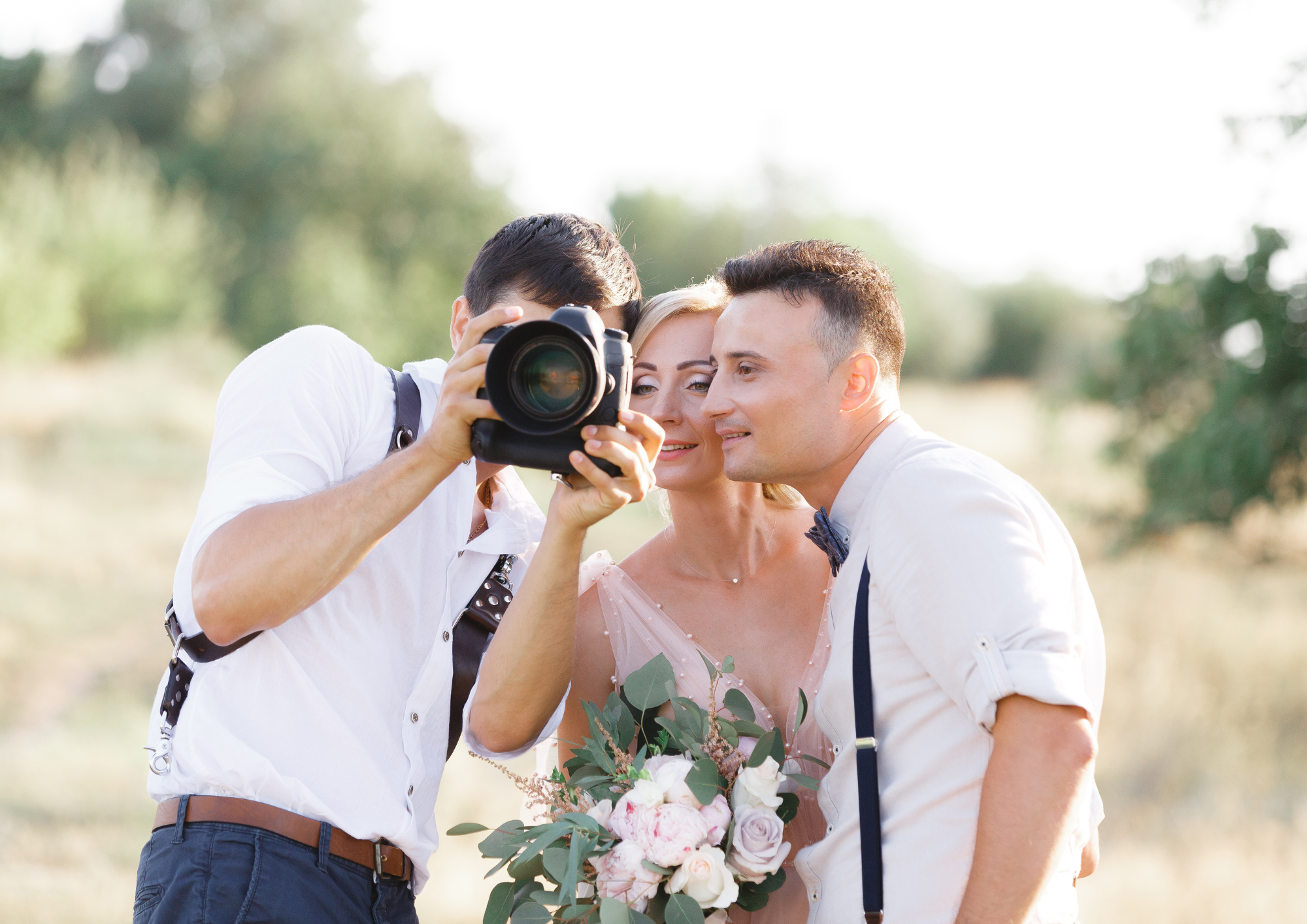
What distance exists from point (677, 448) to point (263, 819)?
158 cm

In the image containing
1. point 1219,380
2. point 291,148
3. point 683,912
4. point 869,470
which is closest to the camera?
point 683,912

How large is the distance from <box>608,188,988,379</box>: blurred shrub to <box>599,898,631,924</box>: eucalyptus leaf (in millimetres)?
42758

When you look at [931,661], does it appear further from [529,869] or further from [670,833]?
[529,869]

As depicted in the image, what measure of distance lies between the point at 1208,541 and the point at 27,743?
12.4 metres

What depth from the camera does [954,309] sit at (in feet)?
160

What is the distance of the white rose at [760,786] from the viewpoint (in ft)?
7.65

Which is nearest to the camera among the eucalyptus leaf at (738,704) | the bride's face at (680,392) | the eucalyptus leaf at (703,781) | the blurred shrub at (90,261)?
the eucalyptus leaf at (703,781)

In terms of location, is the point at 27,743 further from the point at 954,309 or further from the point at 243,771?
the point at 954,309

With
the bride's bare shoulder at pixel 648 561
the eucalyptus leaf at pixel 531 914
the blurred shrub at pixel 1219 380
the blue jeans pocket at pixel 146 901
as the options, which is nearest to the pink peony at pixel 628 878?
the eucalyptus leaf at pixel 531 914

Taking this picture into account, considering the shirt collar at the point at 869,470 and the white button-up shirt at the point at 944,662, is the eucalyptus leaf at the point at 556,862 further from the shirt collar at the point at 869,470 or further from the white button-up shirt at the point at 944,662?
the shirt collar at the point at 869,470

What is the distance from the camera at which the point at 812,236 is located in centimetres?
4803

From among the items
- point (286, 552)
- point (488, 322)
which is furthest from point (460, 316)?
point (286, 552)

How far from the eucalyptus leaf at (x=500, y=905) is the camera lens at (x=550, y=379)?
43.1 inches

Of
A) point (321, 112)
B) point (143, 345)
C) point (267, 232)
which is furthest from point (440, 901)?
point (321, 112)
